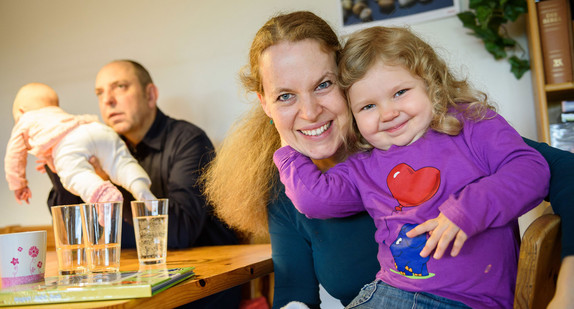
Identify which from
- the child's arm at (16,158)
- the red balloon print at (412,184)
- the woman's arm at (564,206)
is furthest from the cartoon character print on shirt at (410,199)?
the child's arm at (16,158)

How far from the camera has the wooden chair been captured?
781 mm

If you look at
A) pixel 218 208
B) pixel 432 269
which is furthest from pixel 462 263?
pixel 218 208

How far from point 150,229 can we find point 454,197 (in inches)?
28.8

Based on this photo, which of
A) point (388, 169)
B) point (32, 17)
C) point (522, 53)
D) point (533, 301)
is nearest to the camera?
point (533, 301)

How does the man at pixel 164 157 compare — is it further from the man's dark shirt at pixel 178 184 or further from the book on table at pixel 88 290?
the book on table at pixel 88 290

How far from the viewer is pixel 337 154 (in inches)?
55.4

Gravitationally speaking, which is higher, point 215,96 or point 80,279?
point 215,96

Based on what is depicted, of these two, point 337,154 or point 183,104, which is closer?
point 337,154

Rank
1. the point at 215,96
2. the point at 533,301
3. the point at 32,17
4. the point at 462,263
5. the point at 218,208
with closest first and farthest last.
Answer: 1. the point at 533,301
2. the point at 462,263
3. the point at 218,208
4. the point at 215,96
5. the point at 32,17

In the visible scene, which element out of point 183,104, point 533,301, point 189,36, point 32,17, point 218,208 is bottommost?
point 533,301

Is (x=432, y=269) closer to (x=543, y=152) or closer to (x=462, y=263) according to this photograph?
(x=462, y=263)

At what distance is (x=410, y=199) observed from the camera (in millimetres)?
1096

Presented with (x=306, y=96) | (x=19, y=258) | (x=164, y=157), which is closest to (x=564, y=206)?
(x=306, y=96)

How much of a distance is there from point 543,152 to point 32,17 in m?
3.01
